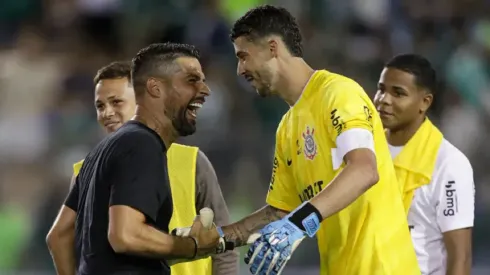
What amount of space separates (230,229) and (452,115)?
4.88 metres

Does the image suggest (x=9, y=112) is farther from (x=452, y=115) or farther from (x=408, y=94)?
(x=408, y=94)

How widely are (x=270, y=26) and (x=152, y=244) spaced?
1.24m

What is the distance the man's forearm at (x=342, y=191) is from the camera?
3.82 m

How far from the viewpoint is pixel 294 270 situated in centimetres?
764

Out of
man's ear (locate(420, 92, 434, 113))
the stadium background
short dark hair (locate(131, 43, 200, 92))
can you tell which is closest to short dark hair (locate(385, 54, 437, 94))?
man's ear (locate(420, 92, 434, 113))

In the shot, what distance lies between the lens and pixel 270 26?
4391mm

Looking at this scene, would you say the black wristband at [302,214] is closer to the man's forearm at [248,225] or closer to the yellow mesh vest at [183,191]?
the man's forearm at [248,225]

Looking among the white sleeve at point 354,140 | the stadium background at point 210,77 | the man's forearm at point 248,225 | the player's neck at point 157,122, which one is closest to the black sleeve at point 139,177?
the player's neck at point 157,122

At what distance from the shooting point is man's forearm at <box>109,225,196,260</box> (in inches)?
140

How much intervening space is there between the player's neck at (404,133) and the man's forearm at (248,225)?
0.91 m

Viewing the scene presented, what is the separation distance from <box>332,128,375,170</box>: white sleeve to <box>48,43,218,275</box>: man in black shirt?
58 centimetres

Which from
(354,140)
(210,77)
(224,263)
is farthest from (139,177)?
(210,77)

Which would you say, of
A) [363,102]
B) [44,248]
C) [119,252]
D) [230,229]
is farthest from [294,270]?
[119,252]

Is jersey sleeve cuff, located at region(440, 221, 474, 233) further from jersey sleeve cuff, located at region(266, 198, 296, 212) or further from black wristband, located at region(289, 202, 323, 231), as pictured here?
black wristband, located at region(289, 202, 323, 231)
